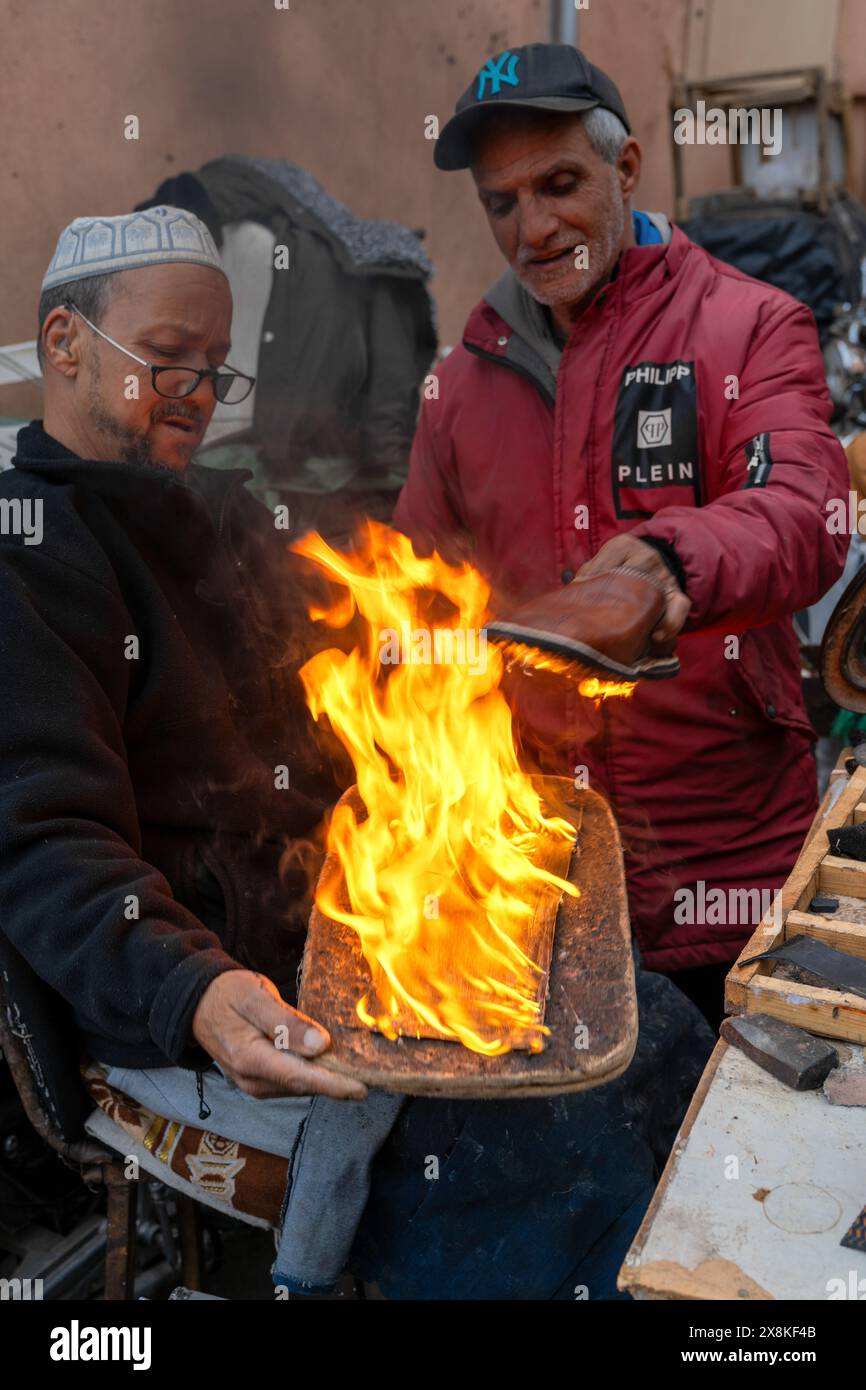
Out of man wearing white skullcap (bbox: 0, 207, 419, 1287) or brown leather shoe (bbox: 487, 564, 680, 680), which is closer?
brown leather shoe (bbox: 487, 564, 680, 680)

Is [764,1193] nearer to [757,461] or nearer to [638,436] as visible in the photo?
[757,461]

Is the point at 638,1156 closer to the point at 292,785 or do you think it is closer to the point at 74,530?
the point at 292,785

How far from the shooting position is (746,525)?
2.38m

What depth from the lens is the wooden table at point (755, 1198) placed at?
5.05 feet

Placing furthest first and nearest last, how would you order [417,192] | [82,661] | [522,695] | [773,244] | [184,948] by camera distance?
[773,244] < [417,192] < [522,695] < [82,661] < [184,948]

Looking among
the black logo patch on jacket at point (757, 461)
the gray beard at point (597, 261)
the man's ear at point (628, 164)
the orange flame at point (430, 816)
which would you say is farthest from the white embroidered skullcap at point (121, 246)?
the black logo patch on jacket at point (757, 461)

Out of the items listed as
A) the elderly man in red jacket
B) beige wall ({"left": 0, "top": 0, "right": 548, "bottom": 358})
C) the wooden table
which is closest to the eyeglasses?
the elderly man in red jacket

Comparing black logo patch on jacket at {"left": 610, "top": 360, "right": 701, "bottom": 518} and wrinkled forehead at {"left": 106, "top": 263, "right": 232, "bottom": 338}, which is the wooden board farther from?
wrinkled forehead at {"left": 106, "top": 263, "right": 232, "bottom": 338}

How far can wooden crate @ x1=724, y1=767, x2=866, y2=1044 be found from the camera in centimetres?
199

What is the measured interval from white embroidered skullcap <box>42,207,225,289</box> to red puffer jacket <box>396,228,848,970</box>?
3.17ft

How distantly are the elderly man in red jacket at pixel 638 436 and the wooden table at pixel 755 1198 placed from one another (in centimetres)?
115

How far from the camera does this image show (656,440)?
2971 millimetres
